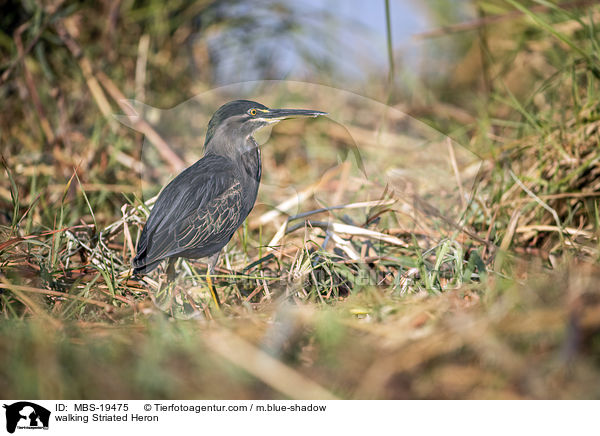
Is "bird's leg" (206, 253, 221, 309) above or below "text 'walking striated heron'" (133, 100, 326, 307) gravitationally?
below

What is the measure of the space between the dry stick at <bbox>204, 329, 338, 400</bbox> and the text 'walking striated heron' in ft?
0.84

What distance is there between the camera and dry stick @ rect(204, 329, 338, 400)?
0.82 metres

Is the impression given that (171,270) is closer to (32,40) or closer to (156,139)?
(156,139)

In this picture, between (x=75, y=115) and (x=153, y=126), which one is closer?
(x=153, y=126)

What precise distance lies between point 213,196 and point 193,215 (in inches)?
2.4

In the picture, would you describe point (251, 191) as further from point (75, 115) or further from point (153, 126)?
point (75, 115)

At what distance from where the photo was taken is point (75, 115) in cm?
219

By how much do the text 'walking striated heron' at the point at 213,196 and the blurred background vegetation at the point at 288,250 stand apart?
5.4 inches

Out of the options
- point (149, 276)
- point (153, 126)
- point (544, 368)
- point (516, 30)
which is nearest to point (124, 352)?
point (149, 276)

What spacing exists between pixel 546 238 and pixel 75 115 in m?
1.91

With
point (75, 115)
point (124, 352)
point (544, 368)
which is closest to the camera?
point (544, 368)

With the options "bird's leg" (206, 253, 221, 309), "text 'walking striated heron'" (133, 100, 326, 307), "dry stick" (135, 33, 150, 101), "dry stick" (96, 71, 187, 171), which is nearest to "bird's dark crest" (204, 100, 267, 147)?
"text 'walking striated heron'" (133, 100, 326, 307)

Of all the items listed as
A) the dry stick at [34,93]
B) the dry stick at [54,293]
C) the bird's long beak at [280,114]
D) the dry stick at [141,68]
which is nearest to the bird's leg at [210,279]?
the dry stick at [54,293]

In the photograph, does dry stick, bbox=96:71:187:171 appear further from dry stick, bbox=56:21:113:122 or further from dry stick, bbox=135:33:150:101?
dry stick, bbox=135:33:150:101
